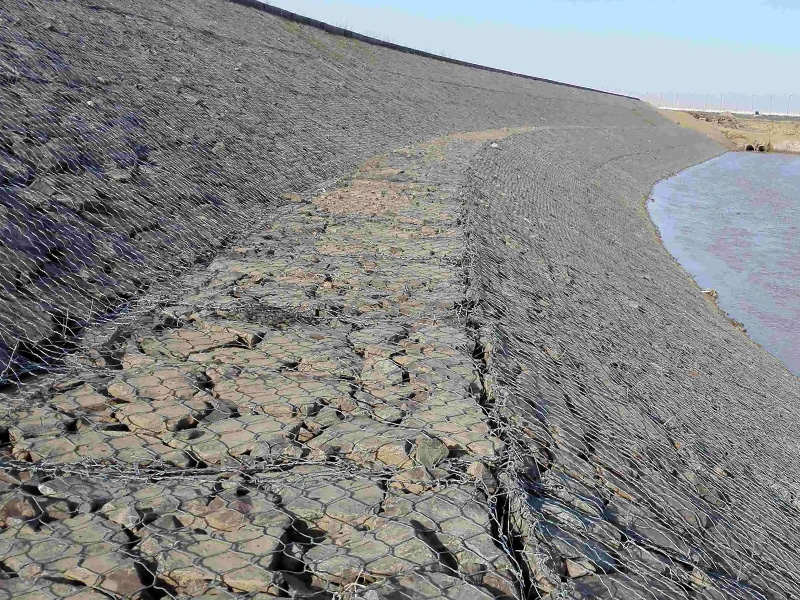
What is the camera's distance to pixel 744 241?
19.2 m

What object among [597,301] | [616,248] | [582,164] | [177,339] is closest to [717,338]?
[597,301]

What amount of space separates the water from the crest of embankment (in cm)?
192

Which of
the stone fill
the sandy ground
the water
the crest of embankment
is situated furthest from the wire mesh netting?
the sandy ground

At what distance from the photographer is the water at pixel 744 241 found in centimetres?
1277

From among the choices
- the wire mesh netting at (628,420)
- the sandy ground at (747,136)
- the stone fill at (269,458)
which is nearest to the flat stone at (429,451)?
the stone fill at (269,458)

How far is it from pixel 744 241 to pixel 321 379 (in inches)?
699

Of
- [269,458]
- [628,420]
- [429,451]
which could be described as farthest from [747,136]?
[269,458]

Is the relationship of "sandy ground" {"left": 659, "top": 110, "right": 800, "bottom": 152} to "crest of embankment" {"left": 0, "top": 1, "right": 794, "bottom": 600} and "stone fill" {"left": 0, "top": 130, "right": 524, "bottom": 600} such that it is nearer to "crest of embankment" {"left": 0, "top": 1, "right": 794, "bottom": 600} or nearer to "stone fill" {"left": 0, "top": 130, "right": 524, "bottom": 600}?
"crest of embankment" {"left": 0, "top": 1, "right": 794, "bottom": 600}

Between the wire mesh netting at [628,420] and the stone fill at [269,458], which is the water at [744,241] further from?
the stone fill at [269,458]

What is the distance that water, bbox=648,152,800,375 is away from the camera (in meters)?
12.8

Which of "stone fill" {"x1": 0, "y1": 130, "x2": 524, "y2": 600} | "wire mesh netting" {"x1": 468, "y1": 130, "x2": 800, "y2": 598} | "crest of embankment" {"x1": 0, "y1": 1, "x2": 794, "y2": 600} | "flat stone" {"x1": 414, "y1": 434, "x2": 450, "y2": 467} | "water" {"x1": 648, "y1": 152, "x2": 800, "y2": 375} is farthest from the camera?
"water" {"x1": 648, "y1": 152, "x2": 800, "y2": 375}

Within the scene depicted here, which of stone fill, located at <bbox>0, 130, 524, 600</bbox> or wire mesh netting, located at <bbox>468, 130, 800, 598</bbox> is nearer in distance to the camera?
stone fill, located at <bbox>0, 130, 524, 600</bbox>

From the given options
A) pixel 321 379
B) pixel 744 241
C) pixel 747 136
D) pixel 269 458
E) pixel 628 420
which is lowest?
pixel 628 420

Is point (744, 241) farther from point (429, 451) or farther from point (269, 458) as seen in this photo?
point (269, 458)
